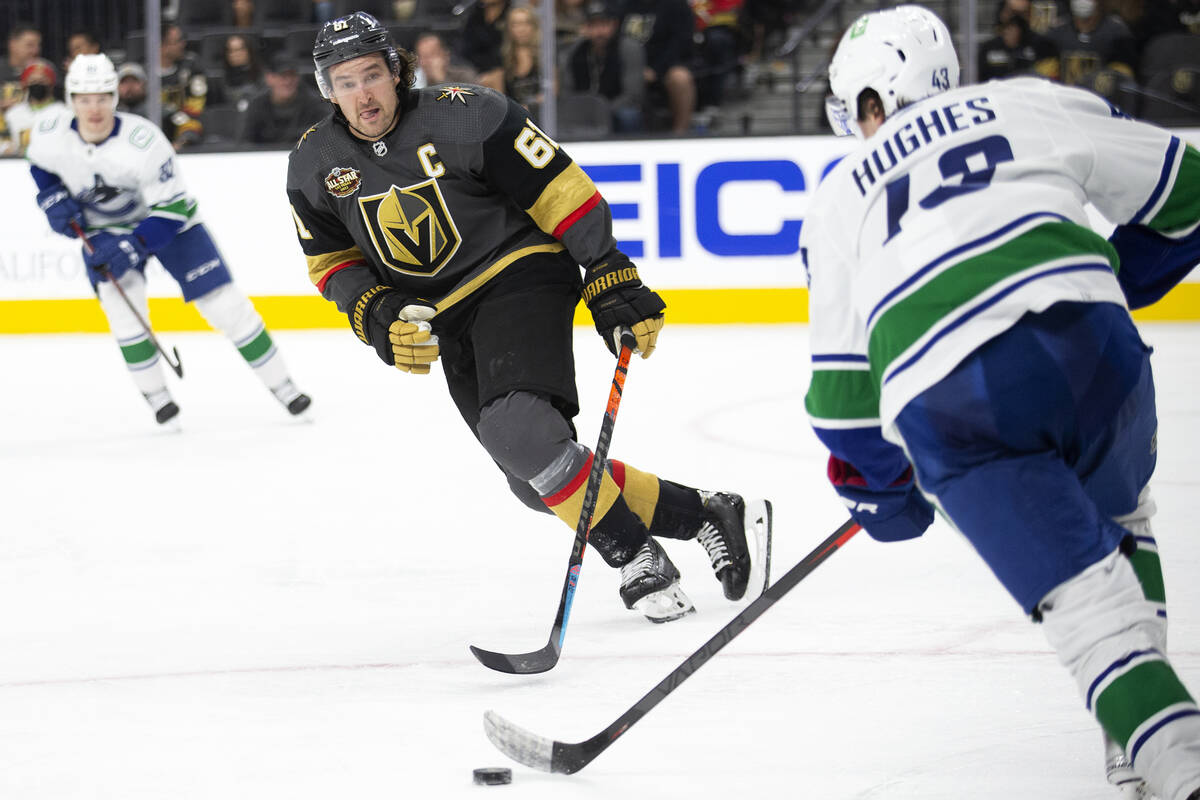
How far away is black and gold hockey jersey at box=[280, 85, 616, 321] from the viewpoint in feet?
8.67

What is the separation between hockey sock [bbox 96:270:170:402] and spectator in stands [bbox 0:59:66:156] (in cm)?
297

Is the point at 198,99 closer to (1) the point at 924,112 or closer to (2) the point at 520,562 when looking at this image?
(2) the point at 520,562

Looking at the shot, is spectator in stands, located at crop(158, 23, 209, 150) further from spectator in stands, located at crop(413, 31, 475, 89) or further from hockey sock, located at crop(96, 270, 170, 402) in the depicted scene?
hockey sock, located at crop(96, 270, 170, 402)

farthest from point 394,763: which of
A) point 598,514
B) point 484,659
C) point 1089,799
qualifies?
point 1089,799

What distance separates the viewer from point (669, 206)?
22.8ft

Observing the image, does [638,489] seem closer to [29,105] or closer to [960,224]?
[960,224]

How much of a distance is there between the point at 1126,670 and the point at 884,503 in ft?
1.32

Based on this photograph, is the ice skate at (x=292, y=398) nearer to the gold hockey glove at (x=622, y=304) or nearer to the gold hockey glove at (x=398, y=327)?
the gold hockey glove at (x=398, y=327)

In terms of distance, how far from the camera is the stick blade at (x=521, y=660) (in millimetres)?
2391

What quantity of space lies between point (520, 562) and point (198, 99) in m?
5.36

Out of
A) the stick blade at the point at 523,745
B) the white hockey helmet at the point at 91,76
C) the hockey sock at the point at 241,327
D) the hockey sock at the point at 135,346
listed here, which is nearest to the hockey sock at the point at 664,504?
the stick blade at the point at 523,745

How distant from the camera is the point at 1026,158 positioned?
1511mm

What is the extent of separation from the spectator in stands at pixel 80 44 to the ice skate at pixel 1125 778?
23.7 ft

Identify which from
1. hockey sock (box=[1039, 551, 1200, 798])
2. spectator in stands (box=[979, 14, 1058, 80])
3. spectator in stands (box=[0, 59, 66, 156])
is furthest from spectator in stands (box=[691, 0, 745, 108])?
hockey sock (box=[1039, 551, 1200, 798])
